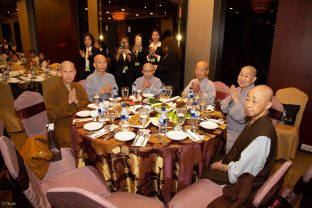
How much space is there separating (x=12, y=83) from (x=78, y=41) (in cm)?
424

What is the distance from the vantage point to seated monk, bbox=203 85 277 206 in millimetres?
1783

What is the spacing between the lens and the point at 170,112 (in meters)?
2.80

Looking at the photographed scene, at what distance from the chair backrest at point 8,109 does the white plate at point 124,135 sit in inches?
113

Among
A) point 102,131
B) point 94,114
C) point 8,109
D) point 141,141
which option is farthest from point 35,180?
point 8,109

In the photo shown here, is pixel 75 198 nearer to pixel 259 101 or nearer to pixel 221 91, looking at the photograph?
pixel 259 101

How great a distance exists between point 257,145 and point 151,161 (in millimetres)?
880

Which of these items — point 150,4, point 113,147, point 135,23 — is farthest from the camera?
point 135,23

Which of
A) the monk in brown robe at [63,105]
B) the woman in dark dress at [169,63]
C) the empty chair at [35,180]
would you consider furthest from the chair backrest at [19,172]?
the woman in dark dress at [169,63]

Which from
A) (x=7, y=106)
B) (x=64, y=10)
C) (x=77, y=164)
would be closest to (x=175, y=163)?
(x=77, y=164)

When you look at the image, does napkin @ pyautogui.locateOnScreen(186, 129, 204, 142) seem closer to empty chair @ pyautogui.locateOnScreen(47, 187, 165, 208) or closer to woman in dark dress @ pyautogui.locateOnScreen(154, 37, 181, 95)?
empty chair @ pyautogui.locateOnScreen(47, 187, 165, 208)

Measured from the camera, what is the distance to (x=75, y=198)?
1195 mm

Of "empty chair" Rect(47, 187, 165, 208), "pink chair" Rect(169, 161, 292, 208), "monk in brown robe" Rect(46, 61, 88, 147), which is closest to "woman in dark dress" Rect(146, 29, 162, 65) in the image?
"monk in brown robe" Rect(46, 61, 88, 147)

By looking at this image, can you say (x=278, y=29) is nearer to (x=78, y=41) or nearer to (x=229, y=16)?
(x=229, y=16)

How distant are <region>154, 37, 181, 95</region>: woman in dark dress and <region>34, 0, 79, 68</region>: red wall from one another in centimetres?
499
